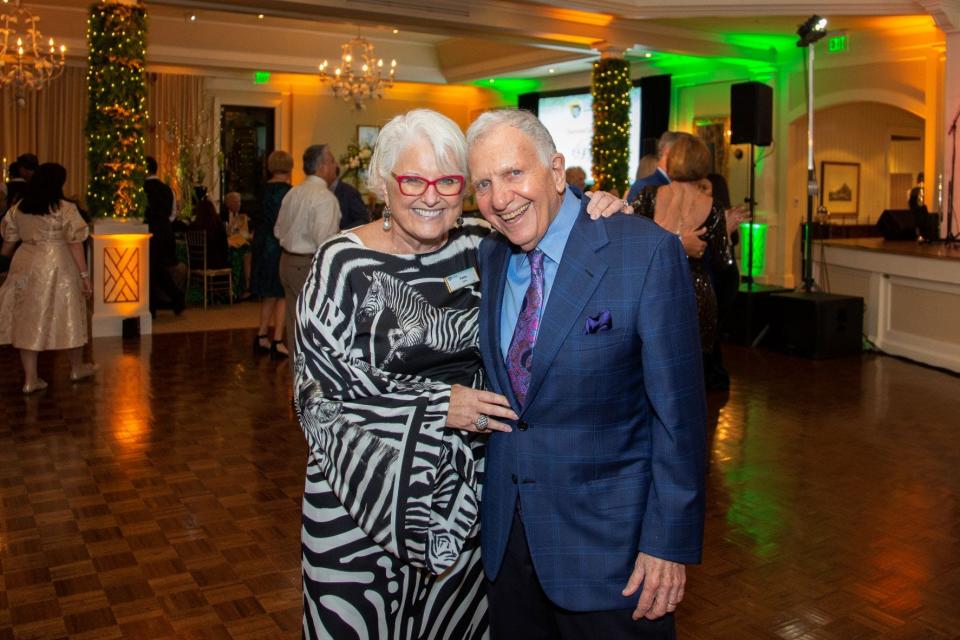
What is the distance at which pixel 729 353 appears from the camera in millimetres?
8469

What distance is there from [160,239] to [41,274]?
3586mm

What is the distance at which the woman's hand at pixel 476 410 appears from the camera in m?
1.86

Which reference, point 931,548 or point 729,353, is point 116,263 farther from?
point 931,548

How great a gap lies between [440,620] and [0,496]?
308cm

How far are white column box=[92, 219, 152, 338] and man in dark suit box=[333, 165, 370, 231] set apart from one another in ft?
8.06

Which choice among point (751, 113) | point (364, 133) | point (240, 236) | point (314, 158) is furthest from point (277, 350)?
point (364, 133)

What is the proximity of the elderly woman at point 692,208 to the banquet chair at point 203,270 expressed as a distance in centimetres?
682

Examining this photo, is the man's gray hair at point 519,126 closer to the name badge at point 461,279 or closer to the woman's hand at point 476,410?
the name badge at point 461,279

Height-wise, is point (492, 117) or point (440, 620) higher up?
point (492, 117)

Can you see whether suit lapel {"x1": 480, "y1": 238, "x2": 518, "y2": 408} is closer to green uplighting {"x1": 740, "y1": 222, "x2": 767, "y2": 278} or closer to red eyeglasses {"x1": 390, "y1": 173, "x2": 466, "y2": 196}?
red eyeglasses {"x1": 390, "y1": 173, "x2": 466, "y2": 196}

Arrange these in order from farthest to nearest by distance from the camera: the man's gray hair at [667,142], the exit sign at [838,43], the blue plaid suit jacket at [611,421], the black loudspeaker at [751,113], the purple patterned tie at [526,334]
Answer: the exit sign at [838,43]
the black loudspeaker at [751,113]
the man's gray hair at [667,142]
the purple patterned tie at [526,334]
the blue plaid suit jacket at [611,421]

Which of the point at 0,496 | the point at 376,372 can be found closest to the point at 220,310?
the point at 0,496

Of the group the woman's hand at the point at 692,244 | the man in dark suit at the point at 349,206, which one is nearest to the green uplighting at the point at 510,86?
the man in dark suit at the point at 349,206

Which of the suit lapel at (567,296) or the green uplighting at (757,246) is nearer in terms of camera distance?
the suit lapel at (567,296)
